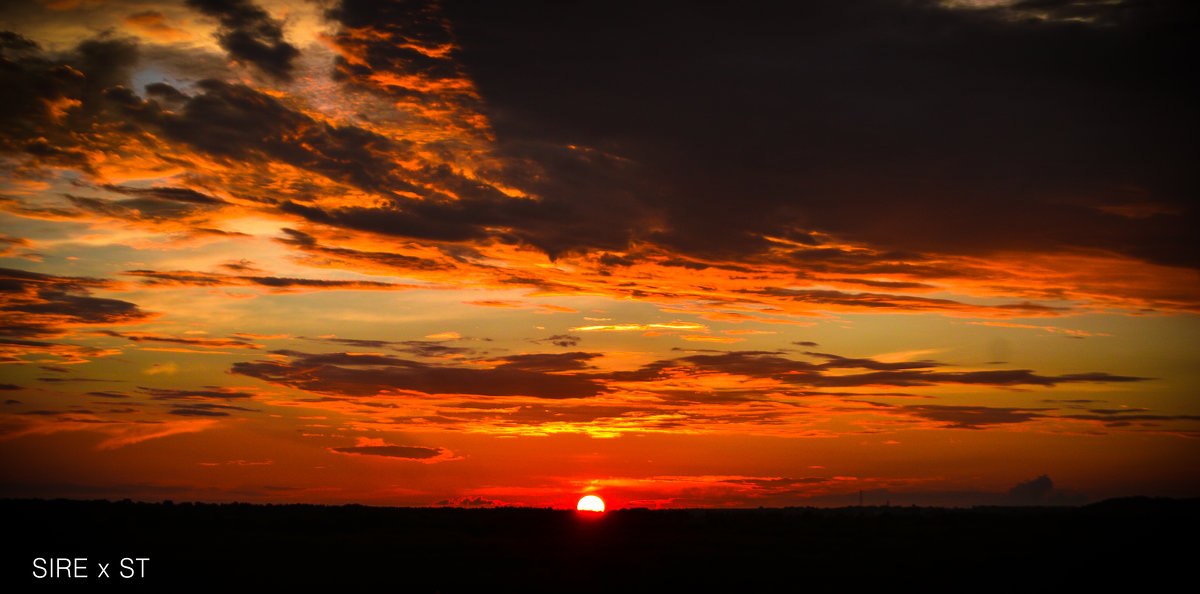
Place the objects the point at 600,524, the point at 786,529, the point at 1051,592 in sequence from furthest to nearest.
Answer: the point at 600,524 < the point at 786,529 < the point at 1051,592

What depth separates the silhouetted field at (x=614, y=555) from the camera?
43.2m

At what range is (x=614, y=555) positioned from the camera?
54281 millimetres

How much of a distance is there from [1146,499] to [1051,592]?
91.0 m

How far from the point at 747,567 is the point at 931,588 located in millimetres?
10592

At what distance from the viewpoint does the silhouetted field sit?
43.2m

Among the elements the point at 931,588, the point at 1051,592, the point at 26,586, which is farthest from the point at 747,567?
A: the point at 26,586

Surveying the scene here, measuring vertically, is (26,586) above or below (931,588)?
above

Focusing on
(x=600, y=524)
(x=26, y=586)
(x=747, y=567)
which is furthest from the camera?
(x=600, y=524)

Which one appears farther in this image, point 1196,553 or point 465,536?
point 465,536

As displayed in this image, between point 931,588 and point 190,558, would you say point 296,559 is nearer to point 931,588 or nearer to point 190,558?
point 190,558

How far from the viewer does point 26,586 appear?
39.4 m

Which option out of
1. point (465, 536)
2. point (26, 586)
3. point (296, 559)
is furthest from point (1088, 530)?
point (26, 586)

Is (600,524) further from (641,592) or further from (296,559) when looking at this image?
(641,592)

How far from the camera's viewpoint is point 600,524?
3388 inches
